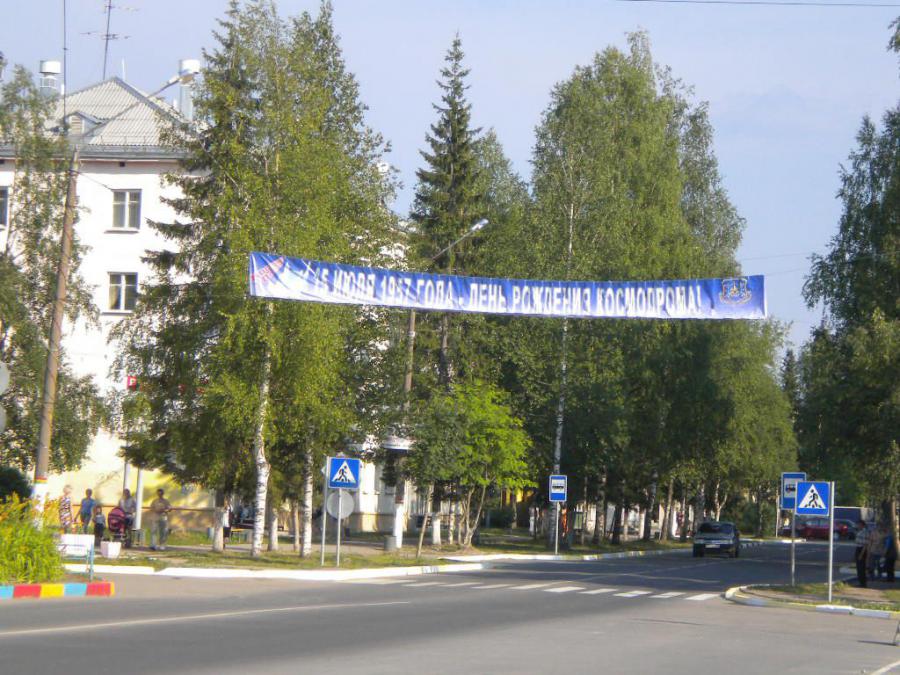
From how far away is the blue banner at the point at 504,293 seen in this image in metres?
24.8

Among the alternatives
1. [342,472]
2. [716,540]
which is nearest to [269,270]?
[342,472]

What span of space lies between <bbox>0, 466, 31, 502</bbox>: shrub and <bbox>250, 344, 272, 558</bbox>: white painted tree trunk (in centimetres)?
614

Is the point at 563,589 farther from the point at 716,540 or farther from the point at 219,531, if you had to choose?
the point at 716,540

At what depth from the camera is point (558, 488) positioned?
1743 inches

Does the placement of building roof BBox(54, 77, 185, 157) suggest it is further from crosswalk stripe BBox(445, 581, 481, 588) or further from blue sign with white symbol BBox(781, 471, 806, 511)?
blue sign with white symbol BBox(781, 471, 806, 511)

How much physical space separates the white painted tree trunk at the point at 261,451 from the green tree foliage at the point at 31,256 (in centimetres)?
1211

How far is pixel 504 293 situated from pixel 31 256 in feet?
74.1

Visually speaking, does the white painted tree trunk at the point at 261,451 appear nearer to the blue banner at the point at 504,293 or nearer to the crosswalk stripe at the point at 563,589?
the blue banner at the point at 504,293

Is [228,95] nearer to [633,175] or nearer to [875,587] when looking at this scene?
[875,587]

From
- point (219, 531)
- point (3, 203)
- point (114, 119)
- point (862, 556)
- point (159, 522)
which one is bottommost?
point (219, 531)

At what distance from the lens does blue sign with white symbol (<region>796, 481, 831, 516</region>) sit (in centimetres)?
2641

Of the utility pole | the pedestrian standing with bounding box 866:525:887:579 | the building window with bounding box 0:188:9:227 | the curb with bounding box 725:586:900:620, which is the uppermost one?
the building window with bounding box 0:188:9:227

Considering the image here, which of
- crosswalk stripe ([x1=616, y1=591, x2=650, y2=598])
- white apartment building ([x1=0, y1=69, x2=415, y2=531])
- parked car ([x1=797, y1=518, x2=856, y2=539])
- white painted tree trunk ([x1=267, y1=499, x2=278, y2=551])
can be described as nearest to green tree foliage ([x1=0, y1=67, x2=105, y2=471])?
white painted tree trunk ([x1=267, y1=499, x2=278, y2=551])

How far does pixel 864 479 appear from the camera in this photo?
4000cm
